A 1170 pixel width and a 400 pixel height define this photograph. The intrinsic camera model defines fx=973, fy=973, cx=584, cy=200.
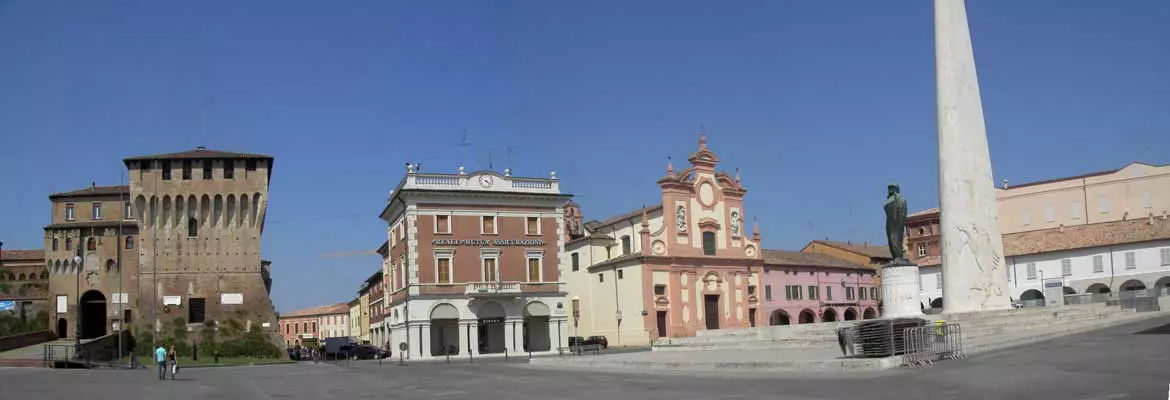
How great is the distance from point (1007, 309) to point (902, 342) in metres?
12.3

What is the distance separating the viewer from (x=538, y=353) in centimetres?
5434

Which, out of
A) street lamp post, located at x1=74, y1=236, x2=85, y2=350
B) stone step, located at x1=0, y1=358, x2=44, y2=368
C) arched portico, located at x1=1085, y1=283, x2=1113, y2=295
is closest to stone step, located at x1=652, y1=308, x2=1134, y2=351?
arched portico, located at x1=1085, y1=283, x2=1113, y2=295

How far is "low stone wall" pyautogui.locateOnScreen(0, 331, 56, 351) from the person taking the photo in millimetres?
52906

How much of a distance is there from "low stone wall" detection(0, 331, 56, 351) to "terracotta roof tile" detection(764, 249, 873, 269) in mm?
47454

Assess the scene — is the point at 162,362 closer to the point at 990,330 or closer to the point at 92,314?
the point at 990,330

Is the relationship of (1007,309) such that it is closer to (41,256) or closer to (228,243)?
(228,243)

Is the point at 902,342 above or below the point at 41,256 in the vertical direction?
below

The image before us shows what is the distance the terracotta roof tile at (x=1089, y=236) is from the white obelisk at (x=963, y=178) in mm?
31923

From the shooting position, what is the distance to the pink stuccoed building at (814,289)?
70938 mm

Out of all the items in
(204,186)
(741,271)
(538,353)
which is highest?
(204,186)

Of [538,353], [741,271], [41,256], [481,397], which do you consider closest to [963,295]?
[481,397]

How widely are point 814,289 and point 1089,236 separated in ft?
64.4

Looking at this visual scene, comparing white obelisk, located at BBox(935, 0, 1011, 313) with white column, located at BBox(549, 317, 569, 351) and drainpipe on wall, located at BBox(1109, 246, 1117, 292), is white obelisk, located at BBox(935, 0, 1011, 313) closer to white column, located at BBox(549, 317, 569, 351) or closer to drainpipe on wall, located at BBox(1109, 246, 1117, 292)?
white column, located at BBox(549, 317, 569, 351)

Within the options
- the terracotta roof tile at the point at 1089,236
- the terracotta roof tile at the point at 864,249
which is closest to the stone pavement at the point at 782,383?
the terracotta roof tile at the point at 1089,236
